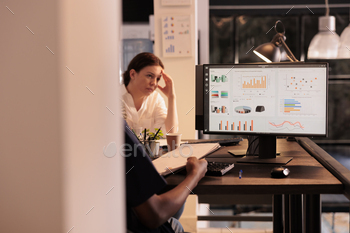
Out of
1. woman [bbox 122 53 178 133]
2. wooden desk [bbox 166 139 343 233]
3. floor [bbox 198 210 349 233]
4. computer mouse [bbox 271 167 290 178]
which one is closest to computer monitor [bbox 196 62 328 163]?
wooden desk [bbox 166 139 343 233]

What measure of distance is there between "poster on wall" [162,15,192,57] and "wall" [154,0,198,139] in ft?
0.11

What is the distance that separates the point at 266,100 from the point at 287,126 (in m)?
0.14

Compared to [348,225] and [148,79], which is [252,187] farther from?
[348,225]

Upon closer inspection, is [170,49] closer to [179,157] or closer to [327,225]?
[179,157]

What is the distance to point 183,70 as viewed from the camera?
2.93 m

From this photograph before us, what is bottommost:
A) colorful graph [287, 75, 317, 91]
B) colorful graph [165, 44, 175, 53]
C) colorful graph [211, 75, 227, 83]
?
colorful graph [287, 75, 317, 91]

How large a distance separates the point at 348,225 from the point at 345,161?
2.80m

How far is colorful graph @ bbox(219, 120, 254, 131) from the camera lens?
1476mm

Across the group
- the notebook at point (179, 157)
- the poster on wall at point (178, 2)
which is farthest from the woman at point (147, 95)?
the notebook at point (179, 157)

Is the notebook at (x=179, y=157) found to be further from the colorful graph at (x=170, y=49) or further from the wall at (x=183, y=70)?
the colorful graph at (x=170, y=49)

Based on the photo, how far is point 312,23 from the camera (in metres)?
5.91

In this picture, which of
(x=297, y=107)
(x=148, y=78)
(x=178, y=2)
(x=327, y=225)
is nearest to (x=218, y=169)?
(x=297, y=107)

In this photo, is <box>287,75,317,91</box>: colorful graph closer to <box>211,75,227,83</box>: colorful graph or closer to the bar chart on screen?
the bar chart on screen

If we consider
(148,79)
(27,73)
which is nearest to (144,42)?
(148,79)
